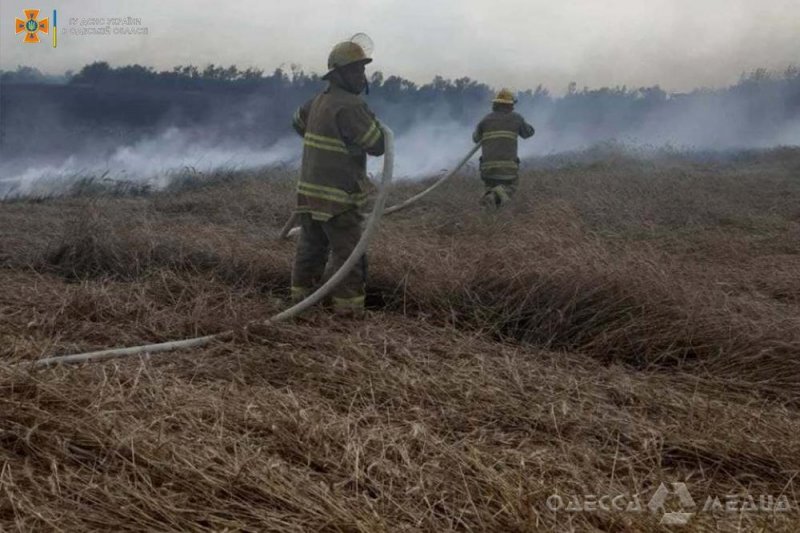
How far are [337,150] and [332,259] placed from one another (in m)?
0.69

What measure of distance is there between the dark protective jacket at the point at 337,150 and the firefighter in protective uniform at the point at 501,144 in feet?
14.6

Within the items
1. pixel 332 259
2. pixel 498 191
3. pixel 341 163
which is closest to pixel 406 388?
pixel 332 259

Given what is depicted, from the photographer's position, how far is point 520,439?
2730 millimetres

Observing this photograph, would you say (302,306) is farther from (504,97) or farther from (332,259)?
(504,97)

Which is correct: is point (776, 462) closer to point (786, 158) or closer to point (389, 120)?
point (786, 158)

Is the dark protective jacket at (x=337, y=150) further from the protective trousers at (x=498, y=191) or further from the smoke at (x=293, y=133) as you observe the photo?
the smoke at (x=293, y=133)

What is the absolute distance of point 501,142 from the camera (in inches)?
350

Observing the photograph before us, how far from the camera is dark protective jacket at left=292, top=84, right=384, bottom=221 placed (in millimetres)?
4438

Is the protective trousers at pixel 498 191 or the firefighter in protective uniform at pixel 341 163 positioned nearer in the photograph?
the firefighter in protective uniform at pixel 341 163

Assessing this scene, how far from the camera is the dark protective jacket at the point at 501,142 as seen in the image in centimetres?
885

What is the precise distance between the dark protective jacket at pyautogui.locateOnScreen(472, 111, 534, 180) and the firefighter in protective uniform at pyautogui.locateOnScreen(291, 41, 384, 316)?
451cm

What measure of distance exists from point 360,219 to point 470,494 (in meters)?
2.67

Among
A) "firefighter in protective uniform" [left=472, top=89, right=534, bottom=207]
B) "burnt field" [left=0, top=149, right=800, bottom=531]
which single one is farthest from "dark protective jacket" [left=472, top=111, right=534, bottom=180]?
"burnt field" [left=0, top=149, right=800, bottom=531]

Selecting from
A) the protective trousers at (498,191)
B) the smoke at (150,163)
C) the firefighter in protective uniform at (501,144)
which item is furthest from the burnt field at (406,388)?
the smoke at (150,163)
